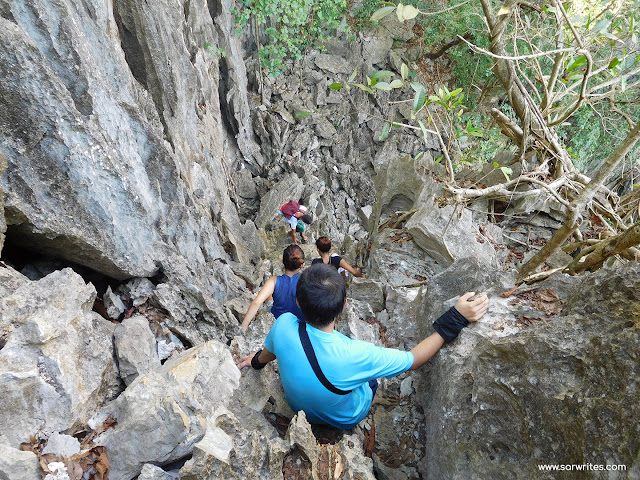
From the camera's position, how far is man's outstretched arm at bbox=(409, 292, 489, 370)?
2.76 meters

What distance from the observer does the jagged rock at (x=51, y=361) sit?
2348 millimetres

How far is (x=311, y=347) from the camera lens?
250 centimetres

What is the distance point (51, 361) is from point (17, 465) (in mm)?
768

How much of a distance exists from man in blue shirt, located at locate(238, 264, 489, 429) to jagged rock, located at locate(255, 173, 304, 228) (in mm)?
9836

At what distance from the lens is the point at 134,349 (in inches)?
134

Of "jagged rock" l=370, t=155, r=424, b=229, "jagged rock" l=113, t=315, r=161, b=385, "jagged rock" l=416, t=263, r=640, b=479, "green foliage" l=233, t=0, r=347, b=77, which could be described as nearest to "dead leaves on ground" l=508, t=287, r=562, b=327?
"jagged rock" l=416, t=263, r=640, b=479

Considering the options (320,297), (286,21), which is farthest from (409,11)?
(286,21)

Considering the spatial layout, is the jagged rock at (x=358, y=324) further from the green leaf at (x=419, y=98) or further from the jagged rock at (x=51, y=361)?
the green leaf at (x=419, y=98)

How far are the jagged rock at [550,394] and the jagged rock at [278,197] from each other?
1026 cm

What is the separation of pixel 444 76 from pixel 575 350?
60.7ft

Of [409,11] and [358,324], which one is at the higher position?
[409,11]

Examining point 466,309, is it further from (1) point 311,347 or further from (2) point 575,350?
(1) point 311,347

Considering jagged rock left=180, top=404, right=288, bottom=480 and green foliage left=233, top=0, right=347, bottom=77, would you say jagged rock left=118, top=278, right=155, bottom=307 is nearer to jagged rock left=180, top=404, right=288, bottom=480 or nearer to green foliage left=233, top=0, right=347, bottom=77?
jagged rock left=180, top=404, right=288, bottom=480

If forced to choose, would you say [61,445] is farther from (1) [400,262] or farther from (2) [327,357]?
(1) [400,262]
